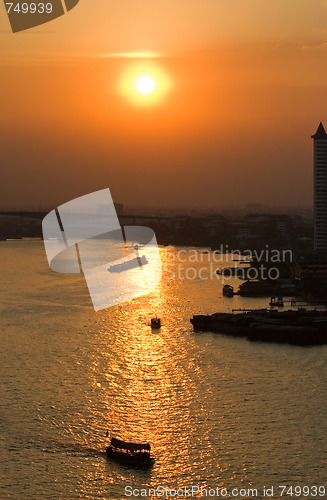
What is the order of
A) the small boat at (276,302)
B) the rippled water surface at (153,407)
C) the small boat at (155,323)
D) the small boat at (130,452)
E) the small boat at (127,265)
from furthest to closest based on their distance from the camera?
the small boat at (127,265)
the small boat at (276,302)
the small boat at (155,323)
the small boat at (130,452)
the rippled water surface at (153,407)

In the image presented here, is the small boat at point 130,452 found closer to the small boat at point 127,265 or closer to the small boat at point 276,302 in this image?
the small boat at point 276,302

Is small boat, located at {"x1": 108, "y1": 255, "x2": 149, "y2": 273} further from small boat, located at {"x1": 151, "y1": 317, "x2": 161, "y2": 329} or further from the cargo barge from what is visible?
small boat, located at {"x1": 151, "y1": 317, "x2": 161, "y2": 329}

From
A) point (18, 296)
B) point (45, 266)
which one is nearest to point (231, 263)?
point (45, 266)

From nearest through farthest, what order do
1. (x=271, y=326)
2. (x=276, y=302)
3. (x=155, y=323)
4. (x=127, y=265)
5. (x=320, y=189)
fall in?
(x=271, y=326)
(x=155, y=323)
(x=276, y=302)
(x=127, y=265)
(x=320, y=189)

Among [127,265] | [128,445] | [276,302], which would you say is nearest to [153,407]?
[128,445]

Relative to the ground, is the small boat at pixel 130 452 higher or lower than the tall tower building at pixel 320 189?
higher

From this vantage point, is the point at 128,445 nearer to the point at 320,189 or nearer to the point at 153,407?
the point at 153,407

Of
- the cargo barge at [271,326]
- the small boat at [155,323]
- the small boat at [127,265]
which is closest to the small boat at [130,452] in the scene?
the cargo barge at [271,326]

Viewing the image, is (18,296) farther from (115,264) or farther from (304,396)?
(304,396)
